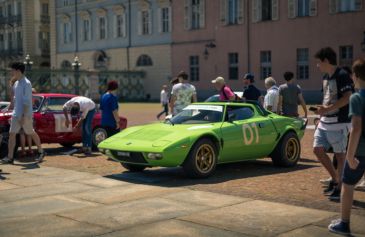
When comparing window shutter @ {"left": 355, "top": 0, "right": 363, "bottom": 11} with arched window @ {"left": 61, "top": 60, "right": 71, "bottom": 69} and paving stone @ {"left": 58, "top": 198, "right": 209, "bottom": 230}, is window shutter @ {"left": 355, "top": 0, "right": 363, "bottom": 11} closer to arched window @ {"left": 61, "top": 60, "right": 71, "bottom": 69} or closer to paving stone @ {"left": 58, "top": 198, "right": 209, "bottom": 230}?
paving stone @ {"left": 58, "top": 198, "right": 209, "bottom": 230}

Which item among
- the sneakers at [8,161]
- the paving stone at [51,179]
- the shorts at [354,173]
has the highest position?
the shorts at [354,173]

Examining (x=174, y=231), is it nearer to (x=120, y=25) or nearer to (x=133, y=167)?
(x=133, y=167)

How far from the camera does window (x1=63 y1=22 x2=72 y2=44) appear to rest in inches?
2281

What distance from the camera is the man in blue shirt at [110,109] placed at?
11.6 m

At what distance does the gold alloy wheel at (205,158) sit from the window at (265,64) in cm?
3171

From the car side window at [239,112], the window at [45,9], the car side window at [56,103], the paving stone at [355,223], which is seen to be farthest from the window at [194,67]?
the paving stone at [355,223]

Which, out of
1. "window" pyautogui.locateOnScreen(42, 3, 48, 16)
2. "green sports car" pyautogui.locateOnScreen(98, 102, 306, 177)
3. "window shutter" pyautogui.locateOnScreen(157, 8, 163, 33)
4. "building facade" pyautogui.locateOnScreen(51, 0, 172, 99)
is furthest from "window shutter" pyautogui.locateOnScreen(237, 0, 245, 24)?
"green sports car" pyautogui.locateOnScreen(98, 102, 306, 177)

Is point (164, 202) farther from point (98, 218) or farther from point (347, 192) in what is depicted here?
point (347, 192)

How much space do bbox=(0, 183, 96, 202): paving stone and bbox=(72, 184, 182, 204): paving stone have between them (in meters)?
0.38

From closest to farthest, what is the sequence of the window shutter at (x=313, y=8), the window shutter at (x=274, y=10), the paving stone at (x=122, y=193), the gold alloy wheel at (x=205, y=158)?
the paving stone at (x=122, y=193) < the gold alloy wheel at (x=205, y=158) < the window shutter at (x=313, y=8) < the window shutter at (x=274, y=10)

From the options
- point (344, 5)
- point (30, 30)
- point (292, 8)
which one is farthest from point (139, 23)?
point (344, 5)

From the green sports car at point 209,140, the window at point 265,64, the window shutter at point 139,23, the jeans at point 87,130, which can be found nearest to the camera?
the green sports car at point 209,140

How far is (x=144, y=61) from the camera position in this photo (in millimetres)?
49781

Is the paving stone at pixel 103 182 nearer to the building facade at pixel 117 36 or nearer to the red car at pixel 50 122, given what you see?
the red car at pixel 50 122
